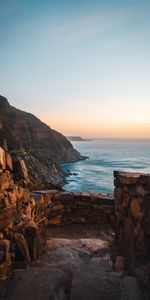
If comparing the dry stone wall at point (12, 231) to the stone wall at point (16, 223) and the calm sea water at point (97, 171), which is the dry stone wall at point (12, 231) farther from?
the calm sea water at point (97, 171)

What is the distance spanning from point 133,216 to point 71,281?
4.84 ft

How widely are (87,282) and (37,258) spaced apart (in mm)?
1200

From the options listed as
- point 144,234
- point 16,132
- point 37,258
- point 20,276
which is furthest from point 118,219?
point 16,132

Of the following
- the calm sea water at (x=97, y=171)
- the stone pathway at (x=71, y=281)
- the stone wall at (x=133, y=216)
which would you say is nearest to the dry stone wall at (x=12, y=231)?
the stone pathway at (x=71, y=281)

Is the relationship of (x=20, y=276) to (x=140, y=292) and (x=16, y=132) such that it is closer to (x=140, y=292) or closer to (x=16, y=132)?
(x=140, y=292)

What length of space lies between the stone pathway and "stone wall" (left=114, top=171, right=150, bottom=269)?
400 mm

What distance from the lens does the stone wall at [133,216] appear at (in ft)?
11.1

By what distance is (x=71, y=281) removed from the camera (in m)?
2.96

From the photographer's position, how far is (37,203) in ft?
21.1

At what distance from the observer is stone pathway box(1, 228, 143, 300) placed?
265 centimetres

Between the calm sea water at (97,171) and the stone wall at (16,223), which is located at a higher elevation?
the stone wall at (16,223)

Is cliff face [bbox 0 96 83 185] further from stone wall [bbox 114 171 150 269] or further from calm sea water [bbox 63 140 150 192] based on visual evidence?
stone wall [bbox 114 171 150 269]

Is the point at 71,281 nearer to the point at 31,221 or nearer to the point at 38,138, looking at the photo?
the point at 31,221

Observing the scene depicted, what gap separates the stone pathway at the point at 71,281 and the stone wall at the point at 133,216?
40 centimetres
